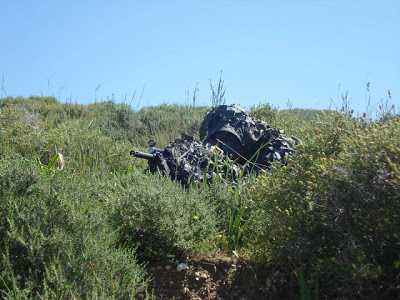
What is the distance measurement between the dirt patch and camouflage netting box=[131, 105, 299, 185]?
5.28 ft

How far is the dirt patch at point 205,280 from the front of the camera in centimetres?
333

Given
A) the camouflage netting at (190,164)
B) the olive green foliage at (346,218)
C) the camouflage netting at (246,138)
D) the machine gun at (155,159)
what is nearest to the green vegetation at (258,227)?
the olive green foliage at (346,218)

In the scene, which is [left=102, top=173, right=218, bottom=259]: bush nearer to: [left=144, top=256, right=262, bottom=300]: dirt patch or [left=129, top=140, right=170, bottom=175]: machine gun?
[left=144, top=256, right=262, bottom=300]: dirt patch

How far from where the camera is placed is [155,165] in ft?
18.1

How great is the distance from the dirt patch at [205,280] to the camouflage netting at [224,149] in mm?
1610

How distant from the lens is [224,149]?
251 inches

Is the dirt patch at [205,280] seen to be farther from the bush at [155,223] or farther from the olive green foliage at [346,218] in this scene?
the olive green foliage at [346,218]

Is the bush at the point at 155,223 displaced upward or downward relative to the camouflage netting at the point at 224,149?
downward

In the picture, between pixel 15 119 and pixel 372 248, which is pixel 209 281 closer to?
pixel 372 248

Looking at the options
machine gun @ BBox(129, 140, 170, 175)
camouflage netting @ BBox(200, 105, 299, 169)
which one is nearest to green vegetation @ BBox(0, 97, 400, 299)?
machine gun @ BBox(129, 140, 170, 175)

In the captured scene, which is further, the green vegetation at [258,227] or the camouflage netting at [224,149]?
the camouflage netting at [224,149]

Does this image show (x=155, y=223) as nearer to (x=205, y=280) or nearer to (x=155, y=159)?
(x=205, y=280)

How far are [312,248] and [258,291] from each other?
68 centimetres

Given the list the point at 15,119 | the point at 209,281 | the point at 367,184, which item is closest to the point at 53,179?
the point at 209,281
